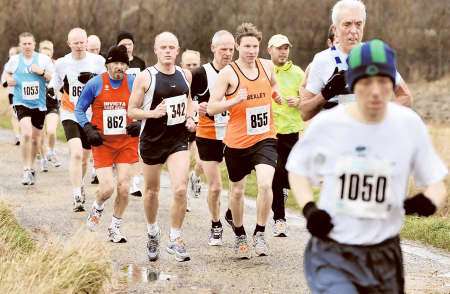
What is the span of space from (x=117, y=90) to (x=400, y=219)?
526cm

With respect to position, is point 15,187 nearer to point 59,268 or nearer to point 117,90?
point 117,90

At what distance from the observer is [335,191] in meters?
3.96

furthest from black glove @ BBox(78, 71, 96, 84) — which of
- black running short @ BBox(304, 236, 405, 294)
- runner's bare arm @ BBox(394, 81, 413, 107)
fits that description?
black running short @ BBox(304, 236, 405, 294)

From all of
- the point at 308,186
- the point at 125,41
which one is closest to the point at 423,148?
the point at 308,186

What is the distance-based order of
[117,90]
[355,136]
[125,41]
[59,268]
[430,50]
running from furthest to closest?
1. [430,50]
2. [125,41]
3. [117,90]
4. [59,268]
5. [355,136]

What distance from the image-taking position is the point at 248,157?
25.7 feet

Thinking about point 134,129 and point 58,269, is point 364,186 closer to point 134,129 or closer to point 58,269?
point 58,269

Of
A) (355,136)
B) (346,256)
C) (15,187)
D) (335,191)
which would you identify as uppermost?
(355,136)

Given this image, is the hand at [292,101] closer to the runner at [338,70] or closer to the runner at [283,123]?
the runner at [283,123]

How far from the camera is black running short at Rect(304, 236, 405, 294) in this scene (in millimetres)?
3900

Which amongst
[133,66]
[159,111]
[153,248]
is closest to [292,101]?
[159,111]

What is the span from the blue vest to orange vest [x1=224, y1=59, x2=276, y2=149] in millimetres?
5774

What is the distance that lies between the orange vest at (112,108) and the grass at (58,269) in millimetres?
A: 2238

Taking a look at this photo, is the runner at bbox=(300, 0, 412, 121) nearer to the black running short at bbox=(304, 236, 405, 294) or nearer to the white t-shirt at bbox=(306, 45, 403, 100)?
the white t-shirt at bbox=(306, 45, 403, 100)
